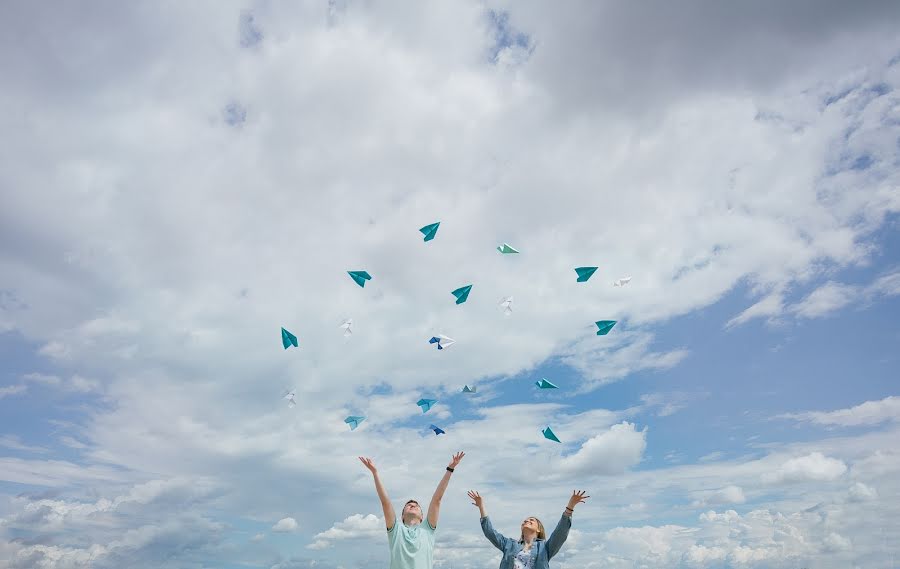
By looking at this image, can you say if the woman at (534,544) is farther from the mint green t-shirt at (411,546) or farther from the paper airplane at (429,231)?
the paper airplane at (429,231)

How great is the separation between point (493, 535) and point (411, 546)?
248 cm

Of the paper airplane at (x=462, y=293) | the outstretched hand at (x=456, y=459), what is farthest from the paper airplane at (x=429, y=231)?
the outstretched hand at (x=456, y=459)

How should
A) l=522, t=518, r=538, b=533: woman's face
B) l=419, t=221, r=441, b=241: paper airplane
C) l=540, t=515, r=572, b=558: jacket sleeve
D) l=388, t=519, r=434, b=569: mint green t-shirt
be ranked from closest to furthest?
1. l=388, t=519, r=434, b=569: mint green t-shirt
2. l=540, t=515, r=572, b=558: jacket sleeve
3. l=522, t=518, r=538, b=533: woman's face
4. l=419, t=221, r=441, b=241: paper airplane

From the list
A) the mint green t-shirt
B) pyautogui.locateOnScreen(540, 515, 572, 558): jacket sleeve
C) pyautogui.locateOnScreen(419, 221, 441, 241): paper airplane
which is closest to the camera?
the mint green t-shirt

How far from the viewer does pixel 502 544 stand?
13797mm

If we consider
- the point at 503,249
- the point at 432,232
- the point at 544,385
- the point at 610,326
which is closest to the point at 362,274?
the point at 432,232

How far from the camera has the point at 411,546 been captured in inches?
492

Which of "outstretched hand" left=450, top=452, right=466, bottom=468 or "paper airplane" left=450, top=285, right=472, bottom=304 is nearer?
"outstretched hand" left=450, top=452, right=466, bottom=468

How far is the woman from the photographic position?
1287 cm

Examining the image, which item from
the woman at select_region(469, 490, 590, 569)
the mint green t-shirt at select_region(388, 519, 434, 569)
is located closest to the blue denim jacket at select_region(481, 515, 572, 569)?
the woman at select_region(469, 490, 590, 569)

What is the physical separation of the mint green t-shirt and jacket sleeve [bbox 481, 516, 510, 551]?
183cm

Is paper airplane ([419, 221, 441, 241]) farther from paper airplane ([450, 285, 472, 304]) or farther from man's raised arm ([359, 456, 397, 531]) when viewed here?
man's raised arm ([359, 456, 397, 531])

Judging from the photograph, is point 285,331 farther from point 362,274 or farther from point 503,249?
point 503,249

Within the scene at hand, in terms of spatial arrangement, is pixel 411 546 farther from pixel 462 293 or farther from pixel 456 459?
pixel 462 293
